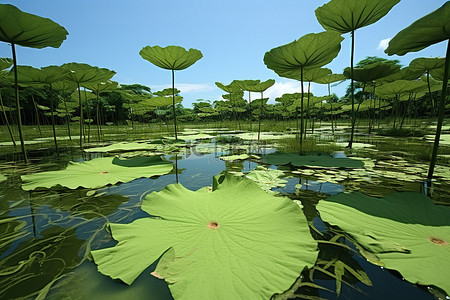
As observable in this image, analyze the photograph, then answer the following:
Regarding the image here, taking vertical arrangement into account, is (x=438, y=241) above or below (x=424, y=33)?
below

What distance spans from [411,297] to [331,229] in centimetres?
33

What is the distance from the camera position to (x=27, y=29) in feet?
5.67

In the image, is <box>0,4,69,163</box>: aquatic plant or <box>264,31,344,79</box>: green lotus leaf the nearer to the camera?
<box>0,4,69,163</box>: aquatic plant

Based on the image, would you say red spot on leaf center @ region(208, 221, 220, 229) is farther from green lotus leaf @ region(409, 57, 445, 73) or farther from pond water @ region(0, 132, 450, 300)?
green lotus leaf @ region(409, 57, 445, 73)

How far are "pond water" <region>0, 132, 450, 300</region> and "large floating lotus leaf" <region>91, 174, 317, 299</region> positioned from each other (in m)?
0.06

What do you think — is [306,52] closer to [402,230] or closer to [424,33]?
[424,33]

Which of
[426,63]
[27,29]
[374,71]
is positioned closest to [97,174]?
[27,29]

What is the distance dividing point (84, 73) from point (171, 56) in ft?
4.40

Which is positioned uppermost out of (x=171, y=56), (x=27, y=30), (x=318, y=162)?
(x=171, y=56)

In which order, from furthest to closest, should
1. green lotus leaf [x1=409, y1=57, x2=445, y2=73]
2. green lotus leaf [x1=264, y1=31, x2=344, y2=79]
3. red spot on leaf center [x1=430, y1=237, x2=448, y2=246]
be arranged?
green lotus leaf [x1=409, y1=57, x2=445, y2=73]
green lotus leaf [x1=264, y1=31, x2=344, y2=79]
red spot on leaf center [x1=430, y1=237, x2=448, y2=246]

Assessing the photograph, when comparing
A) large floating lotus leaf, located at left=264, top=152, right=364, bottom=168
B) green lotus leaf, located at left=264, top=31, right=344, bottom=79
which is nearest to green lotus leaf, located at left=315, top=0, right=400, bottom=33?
green lotus leaf, located at left=264, top=31, right=344, bottom=79

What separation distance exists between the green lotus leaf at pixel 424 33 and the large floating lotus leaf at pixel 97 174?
205 centimetres

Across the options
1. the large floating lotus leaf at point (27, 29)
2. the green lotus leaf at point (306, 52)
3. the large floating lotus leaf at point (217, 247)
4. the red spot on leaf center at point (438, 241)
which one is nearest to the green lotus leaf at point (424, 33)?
the green lotus leaf at point (306, 52)

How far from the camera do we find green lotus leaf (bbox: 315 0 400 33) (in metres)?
2.02
